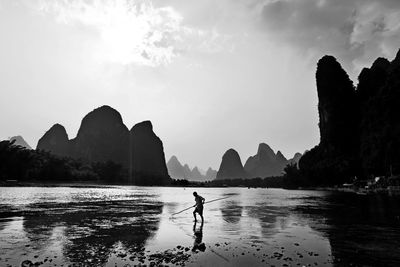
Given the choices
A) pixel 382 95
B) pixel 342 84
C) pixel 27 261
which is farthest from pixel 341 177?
pixel 27 261

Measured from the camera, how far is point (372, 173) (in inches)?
4080

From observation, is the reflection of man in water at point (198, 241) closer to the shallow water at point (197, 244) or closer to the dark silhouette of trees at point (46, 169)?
the shallow water at point (197, 244)

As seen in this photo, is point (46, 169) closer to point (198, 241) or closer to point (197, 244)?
point (198, 241)

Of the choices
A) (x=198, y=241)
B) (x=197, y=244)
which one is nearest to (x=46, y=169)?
(x=198, y=241)

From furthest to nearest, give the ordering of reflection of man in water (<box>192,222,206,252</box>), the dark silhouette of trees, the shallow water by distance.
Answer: the dark silhouette of trees
reflection of man in water (<box>192,222,206,252</box>)
the shallow water

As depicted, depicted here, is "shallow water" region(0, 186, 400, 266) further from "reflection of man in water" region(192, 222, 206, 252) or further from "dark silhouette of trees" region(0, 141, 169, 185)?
"dark silhouette of trees" region(0, 141, 169, 185)

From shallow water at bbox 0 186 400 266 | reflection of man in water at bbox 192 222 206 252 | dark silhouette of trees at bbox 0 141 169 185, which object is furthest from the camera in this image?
dark silhouette of trees at bbox 0 141 169 185

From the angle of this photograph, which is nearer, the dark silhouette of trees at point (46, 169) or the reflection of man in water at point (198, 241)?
the reflection of man in water at point (198, 241)

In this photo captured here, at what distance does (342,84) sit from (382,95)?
57.7 m

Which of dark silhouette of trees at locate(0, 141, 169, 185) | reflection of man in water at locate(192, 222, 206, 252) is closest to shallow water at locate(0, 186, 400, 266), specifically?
reflection of man in water at locate(192, 222, 206, 252)

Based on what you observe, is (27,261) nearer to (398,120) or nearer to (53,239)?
(53,239)

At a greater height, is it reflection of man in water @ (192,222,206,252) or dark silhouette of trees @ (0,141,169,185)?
dark silhouette of trees @ (0,141,169,185)

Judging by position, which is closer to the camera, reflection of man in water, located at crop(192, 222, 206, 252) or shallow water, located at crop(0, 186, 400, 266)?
shallow water, located at crop(0, 186, 400, 266)

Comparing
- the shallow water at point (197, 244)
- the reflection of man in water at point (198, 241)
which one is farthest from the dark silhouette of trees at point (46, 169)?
the reflection of man in water at point (198, 241)
